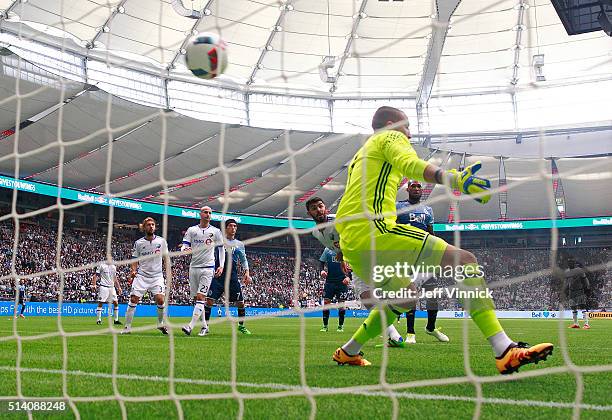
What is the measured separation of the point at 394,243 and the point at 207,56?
1682 millimetres

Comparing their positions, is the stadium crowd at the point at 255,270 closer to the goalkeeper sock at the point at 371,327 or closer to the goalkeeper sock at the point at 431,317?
the goalkeeper sock at the point at 431,317

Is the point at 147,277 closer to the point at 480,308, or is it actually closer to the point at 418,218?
the point at 418,218

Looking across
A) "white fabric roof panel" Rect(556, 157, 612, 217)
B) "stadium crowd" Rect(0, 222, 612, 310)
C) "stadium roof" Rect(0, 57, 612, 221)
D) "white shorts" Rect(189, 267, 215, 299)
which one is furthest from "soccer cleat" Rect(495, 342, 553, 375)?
"white fabric roof panel" Rect(556, 157, 612, 217)

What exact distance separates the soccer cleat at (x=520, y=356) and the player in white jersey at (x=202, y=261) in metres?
A: 5.42

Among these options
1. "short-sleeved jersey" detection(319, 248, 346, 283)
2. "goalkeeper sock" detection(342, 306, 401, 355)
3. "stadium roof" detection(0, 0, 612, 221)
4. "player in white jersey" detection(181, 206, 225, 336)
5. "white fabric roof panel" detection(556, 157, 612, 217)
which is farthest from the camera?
"white fabric roof panel" detection(556, 157, 612, 217)

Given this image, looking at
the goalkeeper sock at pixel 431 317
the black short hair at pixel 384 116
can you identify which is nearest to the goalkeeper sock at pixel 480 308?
the black short hair at pixel 384 116

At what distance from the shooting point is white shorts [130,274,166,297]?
31.4 ft

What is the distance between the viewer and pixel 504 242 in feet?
125

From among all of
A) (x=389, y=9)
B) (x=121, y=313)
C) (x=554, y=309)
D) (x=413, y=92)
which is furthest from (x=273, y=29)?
(x=554, y=309)

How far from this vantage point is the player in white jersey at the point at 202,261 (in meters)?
8.65

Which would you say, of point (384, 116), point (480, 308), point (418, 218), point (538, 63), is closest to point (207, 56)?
point (384, 116)

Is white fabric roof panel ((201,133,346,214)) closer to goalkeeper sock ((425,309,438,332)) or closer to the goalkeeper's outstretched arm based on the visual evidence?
goalkeeper sock ((425,309,438,332))

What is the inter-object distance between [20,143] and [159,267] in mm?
17585

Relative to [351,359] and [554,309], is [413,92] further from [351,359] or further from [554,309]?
[351,359]
